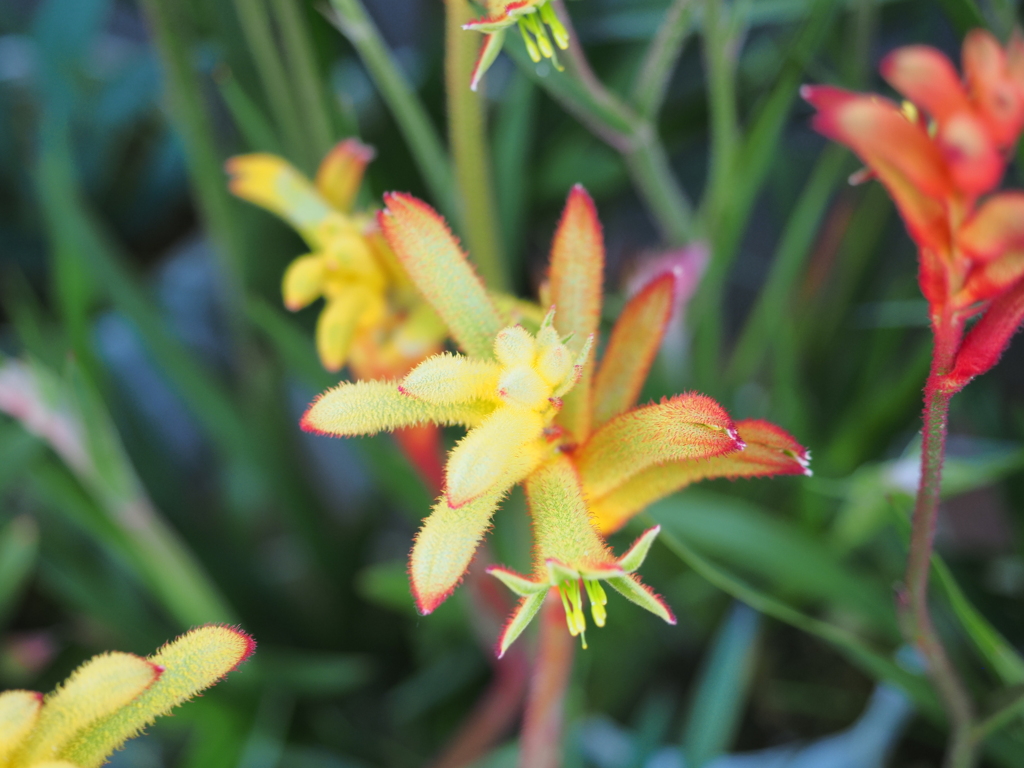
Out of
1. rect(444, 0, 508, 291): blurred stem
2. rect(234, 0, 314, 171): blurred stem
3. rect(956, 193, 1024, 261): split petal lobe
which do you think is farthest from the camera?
rect(234, 0, 314, 171): blurred stem

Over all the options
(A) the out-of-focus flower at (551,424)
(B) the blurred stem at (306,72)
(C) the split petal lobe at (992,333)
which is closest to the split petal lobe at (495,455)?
(A) the out-of-focus flower at (551,424)

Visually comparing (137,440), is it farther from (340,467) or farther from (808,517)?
(808,517)

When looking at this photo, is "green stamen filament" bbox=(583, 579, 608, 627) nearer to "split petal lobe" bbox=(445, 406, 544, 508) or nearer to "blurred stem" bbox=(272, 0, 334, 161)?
"split petal lobe" bbox=(445, 406, 544, 508)

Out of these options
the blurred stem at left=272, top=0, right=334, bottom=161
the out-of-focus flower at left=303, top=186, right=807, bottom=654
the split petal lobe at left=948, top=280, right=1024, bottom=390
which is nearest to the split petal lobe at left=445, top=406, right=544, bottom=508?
the out-of-focus flower at left=303, top=186, right=807, bottom=654

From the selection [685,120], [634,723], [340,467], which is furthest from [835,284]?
[340,467]

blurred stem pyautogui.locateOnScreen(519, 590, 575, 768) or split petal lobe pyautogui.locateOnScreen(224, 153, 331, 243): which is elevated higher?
split petal lobe pyautogui.locateOnScreen(224, 153, 331, 243)

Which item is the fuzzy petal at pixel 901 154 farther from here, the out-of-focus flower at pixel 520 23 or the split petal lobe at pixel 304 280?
the split petal lobe at pixel 304 280

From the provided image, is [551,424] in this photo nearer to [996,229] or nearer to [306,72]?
[996,229]
